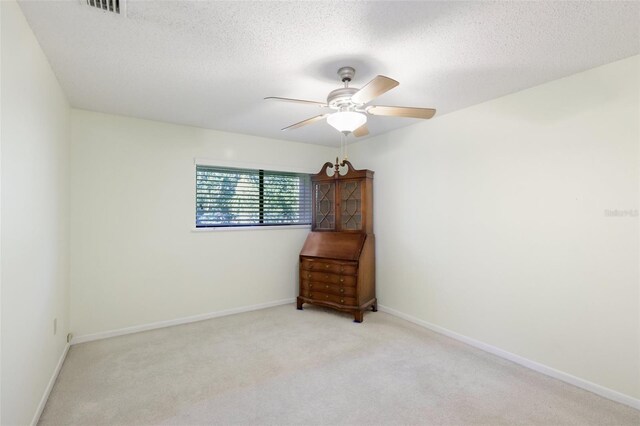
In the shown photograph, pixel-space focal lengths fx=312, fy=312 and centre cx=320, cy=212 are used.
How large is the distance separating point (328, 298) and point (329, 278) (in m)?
0.25

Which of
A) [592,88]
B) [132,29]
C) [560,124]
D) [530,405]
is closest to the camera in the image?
[132,29]

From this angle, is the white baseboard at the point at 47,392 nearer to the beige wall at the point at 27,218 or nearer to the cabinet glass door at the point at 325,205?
the beige wall at the point at 27,218

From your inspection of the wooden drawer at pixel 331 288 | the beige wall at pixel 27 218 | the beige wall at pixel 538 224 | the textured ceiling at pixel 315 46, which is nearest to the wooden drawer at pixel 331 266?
the wooden drawer at pixel 331 288

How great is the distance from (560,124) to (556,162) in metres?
0.30

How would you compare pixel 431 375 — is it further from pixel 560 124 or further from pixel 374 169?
pixel 374 169

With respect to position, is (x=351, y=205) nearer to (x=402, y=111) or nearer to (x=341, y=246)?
(x=341, y=246)

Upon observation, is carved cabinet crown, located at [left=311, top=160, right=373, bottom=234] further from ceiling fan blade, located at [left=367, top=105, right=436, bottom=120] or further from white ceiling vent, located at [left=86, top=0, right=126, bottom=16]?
white ceiling vent, located at [left=86, top=0, right=126, bottom=16]

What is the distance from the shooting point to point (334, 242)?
4.12 metres

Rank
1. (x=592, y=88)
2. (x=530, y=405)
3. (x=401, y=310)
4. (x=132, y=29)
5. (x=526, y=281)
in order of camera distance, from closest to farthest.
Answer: (x=132, y=29), (x=530, y=405), (x=592, y=88), (x=526, y=281), (x=401, y=310)

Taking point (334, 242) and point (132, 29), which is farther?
point (334, 242)

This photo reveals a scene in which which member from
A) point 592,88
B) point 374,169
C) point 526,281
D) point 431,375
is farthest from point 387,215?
point 592,88

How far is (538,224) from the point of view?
2.60 m

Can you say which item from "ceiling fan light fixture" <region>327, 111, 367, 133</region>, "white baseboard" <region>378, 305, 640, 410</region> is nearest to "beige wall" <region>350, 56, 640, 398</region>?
"white baseboard" <region>378, 305, 640, 410</region>

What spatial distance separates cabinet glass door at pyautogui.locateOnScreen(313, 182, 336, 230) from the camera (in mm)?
4309
